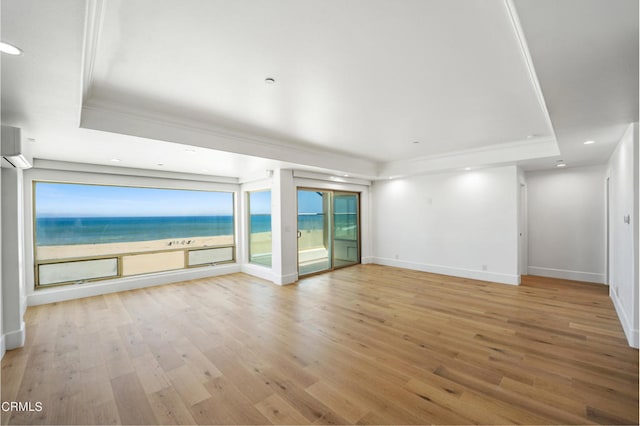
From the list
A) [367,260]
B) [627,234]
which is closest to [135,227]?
[367,260]

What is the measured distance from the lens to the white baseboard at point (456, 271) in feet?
18.1

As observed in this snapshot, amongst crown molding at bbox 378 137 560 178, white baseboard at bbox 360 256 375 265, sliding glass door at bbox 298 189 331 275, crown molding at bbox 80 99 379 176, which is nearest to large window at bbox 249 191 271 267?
sliding glass door at bbox 298 189 331 275

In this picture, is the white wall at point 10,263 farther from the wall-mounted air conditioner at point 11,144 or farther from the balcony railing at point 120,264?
the balcony railing at point 120,264

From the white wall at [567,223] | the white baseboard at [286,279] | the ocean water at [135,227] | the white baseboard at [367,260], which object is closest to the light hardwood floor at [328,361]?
the white baseboard at [286,279]

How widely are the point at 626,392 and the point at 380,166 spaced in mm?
5761

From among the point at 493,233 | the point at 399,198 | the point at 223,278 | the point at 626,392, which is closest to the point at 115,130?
the point at 223,278

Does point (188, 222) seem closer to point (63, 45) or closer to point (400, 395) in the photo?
point (63, 45)

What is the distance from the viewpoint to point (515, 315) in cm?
385

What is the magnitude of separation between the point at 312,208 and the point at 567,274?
19.6ft

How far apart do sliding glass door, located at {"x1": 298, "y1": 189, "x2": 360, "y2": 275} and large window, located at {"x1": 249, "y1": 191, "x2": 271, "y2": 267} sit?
797 millimetres

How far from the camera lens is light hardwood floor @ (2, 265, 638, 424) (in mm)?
2021

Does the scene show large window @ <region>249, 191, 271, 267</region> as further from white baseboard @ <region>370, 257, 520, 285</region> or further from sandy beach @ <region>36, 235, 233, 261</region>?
white baseboard @ <region>370, 257, 520, 285</region>

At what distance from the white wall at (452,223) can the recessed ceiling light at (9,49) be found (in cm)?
688

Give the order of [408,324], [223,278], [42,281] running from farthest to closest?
[223,278] < [42,281] < [408,324]
